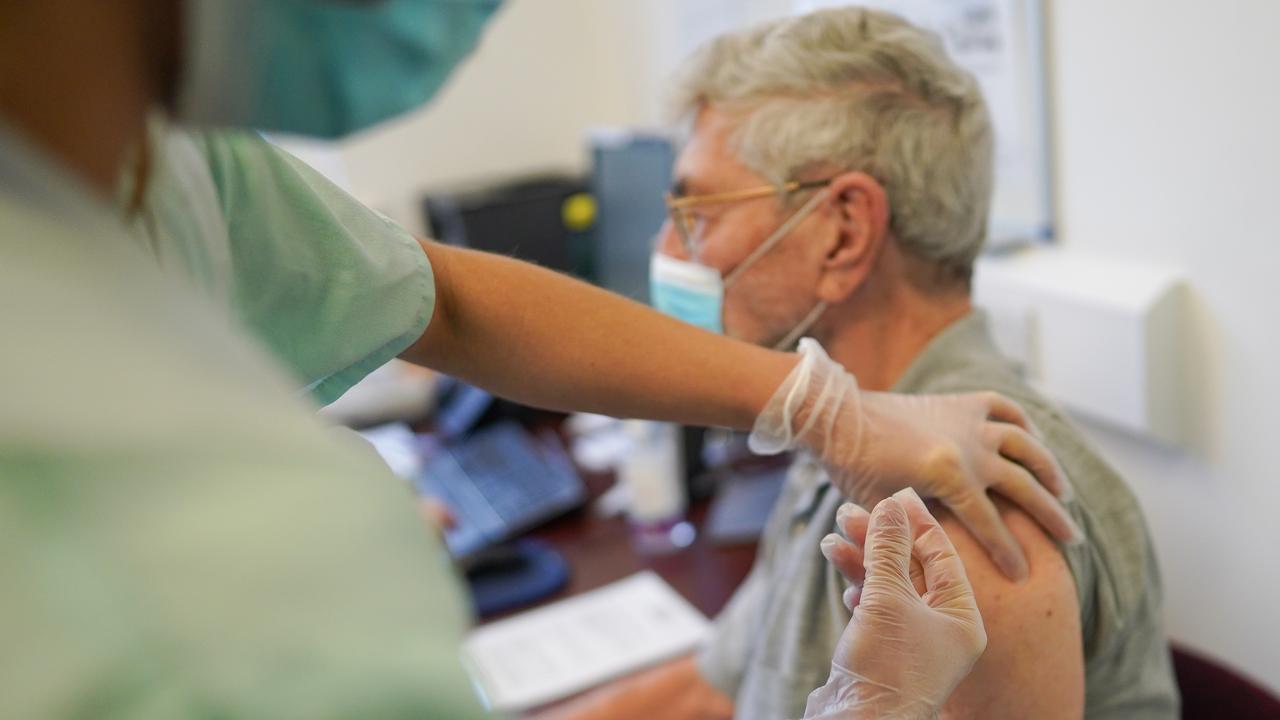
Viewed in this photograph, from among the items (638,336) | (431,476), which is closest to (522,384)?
(638,336)

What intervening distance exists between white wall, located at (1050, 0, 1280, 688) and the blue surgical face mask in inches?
42.8

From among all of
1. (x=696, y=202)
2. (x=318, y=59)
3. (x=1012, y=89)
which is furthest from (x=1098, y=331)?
(x=318, y=59)

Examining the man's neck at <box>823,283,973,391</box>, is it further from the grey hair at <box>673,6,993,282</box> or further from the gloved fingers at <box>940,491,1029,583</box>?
the gloved fingers at <box>940,491,1029,583</box>

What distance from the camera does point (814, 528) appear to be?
3.52ft

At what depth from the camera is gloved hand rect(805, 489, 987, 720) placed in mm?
662

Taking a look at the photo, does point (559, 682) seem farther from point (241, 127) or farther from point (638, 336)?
point (241, 127)

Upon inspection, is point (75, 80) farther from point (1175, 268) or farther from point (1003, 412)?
point (1175, 268)

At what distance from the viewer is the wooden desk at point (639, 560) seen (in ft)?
5.34

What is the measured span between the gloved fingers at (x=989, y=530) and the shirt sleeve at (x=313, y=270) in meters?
0.46

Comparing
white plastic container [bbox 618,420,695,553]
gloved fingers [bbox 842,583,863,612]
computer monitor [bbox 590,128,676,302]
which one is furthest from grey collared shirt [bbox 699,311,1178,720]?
computer monitor [bbox 590,128,676,302]

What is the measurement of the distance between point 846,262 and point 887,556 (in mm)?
521

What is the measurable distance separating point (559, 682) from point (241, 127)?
3.68 ft

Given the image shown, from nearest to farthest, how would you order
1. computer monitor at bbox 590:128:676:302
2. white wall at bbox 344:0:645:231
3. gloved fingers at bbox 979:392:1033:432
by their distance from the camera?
gloved fingers at bbox 979:392:1033:432, computer monitor at bbox 590:128:676:302, white wall at bbox 344:0:645:231

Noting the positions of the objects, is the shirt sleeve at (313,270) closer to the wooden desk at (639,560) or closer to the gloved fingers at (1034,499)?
the gloved fingers at (1034,499)
